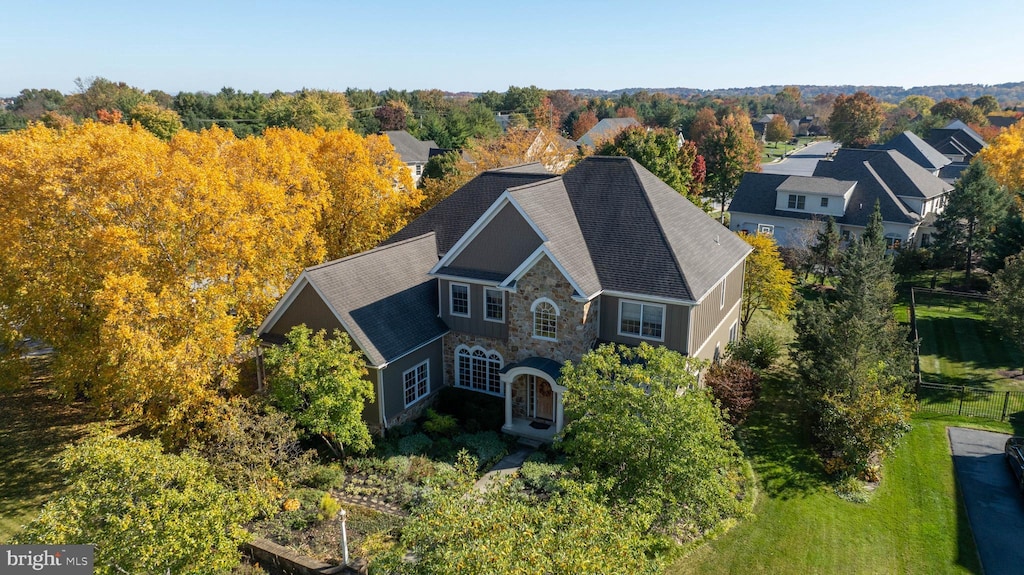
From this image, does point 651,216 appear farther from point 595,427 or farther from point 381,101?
point 381,101

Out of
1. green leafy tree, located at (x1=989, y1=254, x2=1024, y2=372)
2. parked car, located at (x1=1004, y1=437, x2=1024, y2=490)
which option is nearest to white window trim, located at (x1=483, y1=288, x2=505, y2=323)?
parked car, located at (x1=1004, y1=437, x2=1024, y2=490)

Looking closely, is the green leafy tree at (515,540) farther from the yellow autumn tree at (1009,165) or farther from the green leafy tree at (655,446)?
the yellow autumn tree at (1009,165)

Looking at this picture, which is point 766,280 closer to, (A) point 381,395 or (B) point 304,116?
(A) point 381,395

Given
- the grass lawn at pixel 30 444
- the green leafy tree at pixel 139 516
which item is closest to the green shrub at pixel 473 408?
the green leafy tree at pixel 139 516

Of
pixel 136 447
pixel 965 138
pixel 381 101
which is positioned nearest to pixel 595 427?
pixel 136 447

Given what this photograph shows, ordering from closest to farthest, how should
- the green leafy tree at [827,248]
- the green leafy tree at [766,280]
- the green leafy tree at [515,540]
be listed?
the green leafy tree at [515,540] < the green leafy tree at [766,280] < the green leafy tree at [827,248]

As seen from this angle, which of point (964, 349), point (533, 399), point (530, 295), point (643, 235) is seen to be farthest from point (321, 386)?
point (964, 349)
